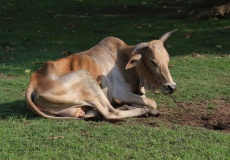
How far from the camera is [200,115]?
6.26m

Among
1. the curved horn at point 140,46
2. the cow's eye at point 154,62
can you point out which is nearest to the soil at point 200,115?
the cow's eye at point 154,62

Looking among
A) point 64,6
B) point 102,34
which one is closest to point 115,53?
point 102,34

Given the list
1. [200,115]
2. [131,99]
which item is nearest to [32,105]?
[131,99]

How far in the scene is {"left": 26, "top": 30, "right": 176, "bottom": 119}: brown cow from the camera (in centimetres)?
580

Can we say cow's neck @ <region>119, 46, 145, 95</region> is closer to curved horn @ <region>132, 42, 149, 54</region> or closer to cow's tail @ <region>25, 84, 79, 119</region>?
curved horn @ <region>132, 42, 149, 54</region>

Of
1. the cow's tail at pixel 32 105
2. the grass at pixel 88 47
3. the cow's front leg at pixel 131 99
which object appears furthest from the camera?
the cow's front leg at pixel 131 99

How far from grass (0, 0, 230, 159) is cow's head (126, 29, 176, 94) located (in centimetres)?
45

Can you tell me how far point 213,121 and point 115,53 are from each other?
154cm

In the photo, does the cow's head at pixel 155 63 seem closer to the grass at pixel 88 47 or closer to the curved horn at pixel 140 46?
the curved horn at pixel 140 46

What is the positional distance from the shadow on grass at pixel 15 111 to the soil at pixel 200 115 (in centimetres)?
132

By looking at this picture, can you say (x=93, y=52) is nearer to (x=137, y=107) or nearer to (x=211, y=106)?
(x=137, y=107)

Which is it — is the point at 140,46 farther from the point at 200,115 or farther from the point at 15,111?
the point at 15,111

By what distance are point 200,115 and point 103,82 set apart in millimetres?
1253

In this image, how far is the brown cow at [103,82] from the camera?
5801mm
